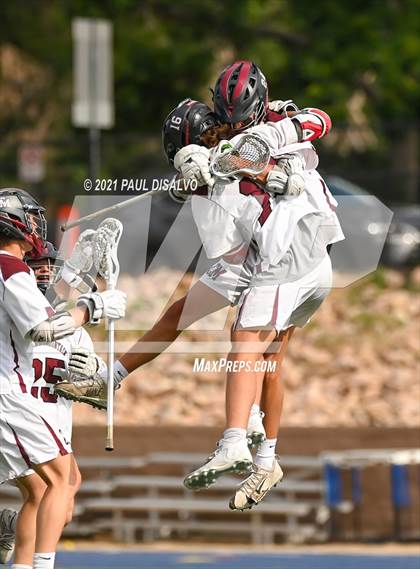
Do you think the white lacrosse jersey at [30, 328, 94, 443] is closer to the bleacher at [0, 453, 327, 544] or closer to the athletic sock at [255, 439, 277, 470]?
the athletic sock at [255, 439, 277, 470]

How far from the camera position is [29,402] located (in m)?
7.46

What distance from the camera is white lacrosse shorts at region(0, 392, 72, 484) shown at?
7438 mm

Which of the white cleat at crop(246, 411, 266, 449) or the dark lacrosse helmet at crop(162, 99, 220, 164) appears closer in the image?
the dark lacrosse helmet at crop(162, 99, 220, 164)

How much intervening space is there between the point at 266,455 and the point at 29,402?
1.10m

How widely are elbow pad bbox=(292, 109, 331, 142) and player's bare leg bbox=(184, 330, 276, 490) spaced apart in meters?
0.88

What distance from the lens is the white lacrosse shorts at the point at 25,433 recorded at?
24.4 ft

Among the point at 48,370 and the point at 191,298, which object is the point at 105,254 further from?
the point at 48,370

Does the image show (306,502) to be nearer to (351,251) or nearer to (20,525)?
(351,251)

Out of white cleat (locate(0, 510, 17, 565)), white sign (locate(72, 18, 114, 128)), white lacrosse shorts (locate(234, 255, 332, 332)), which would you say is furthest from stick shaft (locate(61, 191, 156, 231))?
white sign (locate(72, 18, 114, 128))

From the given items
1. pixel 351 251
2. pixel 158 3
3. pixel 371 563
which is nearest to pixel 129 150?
pixel 158 3

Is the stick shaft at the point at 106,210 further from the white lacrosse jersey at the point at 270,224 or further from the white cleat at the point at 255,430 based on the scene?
the white cleat at the point at 255,430

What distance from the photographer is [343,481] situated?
580 inches

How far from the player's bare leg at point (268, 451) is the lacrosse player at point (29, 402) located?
0.76 m

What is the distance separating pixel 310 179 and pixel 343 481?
7.73 m
